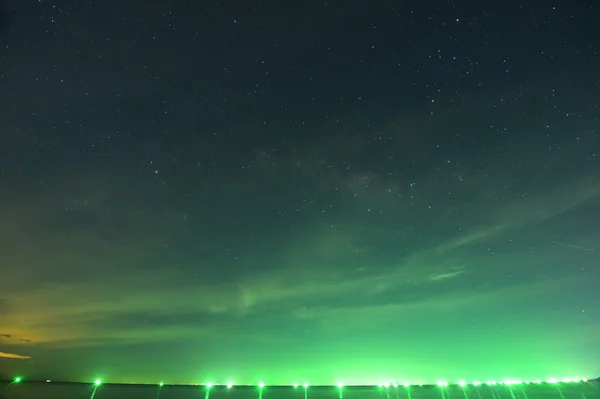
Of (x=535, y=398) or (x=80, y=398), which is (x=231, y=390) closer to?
(x=80, y=398)

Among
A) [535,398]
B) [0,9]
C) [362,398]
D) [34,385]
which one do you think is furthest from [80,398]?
[535,398]

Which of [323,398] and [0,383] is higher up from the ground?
[0,383]

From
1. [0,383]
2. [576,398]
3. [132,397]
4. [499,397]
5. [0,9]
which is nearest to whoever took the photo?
[0,9]

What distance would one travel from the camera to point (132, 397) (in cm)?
16200

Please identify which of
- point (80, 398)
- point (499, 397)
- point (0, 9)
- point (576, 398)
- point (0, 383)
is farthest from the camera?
point (499, 397)

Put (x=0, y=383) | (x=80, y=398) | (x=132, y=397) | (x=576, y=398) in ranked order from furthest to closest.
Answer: (x=576, y=398) < (x=132, y=397) < (x=0, y=383) < (x=80, y=398)

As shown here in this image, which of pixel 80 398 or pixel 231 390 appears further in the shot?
pixel 231 390

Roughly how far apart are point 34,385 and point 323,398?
128 meters

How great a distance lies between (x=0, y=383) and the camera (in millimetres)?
151625

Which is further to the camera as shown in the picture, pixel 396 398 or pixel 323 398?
pixel 396 398

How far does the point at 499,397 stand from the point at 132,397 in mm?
187857

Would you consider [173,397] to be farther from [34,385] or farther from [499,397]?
[499,397]

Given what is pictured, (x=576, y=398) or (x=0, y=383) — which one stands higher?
(x=0, y=383)

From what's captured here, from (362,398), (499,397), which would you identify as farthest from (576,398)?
(362,398)
